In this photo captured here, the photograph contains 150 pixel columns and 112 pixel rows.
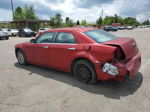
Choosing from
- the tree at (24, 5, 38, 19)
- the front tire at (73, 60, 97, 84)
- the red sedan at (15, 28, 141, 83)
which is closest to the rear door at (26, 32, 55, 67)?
the red sedan at (15, 28, 141, 83)

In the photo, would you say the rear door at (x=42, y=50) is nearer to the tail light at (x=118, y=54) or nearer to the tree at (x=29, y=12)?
the tail light at (x=118, y=54)

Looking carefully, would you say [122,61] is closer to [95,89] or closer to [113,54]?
[113,54]

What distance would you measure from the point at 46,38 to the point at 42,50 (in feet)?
1.41

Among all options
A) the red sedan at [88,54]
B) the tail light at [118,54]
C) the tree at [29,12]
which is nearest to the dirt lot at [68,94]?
the red sedan at [88,54]

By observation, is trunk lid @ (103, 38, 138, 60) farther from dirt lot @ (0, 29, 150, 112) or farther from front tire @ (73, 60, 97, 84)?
dirt lot @ (0, 29, 150, 112)

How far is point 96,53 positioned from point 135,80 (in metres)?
→ 1.52

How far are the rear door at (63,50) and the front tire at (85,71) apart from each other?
1.03 feet

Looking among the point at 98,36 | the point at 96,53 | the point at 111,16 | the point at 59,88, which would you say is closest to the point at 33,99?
the point at 59,88

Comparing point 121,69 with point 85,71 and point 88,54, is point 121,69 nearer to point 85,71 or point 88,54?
point 88,54

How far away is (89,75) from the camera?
3805 mm

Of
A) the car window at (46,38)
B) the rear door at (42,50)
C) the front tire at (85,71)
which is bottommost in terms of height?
the front tire at (85,71)

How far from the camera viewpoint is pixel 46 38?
4.86m

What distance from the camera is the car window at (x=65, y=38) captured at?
4109 millimetres

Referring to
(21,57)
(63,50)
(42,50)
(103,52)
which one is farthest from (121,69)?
(21,57)
